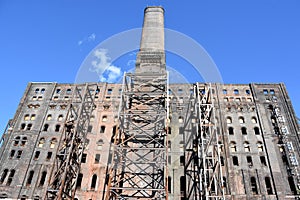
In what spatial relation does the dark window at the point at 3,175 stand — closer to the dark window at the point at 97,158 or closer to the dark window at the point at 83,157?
the dark window at the point at 83,157

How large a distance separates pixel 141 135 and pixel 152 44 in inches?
586

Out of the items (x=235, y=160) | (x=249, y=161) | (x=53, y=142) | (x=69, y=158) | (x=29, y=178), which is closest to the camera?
(x=69, y=158)

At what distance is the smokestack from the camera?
27828 mm

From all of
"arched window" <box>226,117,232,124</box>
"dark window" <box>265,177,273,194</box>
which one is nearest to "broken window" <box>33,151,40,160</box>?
"arched window" <box>226,117,232,124</box>

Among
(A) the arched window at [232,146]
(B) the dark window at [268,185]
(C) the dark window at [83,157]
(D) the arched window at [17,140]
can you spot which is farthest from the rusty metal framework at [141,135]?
(D) the arched window at [17,140]

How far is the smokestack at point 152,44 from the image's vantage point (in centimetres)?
2783

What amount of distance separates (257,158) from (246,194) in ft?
14.2

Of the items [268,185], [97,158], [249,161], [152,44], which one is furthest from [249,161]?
[152,44]

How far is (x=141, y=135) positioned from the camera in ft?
66.4

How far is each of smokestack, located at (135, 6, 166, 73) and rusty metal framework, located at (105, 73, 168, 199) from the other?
4.14 meters

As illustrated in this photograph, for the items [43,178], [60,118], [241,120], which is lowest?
[43,178]

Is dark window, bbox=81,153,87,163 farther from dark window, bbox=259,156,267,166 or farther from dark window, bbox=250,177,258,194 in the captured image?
dark window, bbox=259,156,267,166

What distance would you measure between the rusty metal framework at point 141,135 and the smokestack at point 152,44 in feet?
13.6

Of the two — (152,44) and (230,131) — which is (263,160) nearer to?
(230,131)
